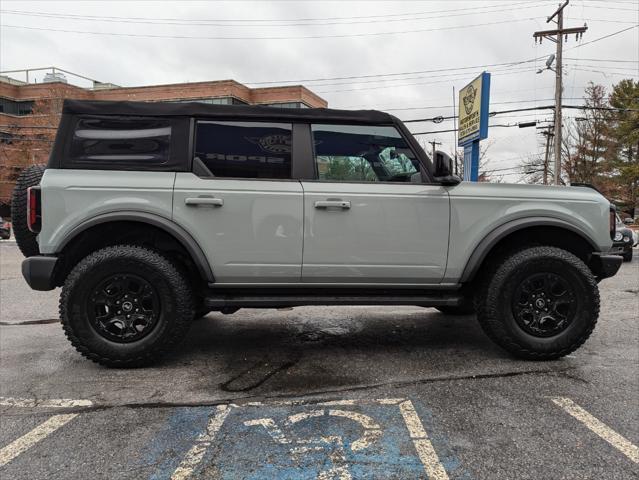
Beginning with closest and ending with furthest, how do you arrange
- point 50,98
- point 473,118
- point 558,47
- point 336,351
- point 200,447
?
point 200,447 → point 336,351 → point 473,118 → point 558,47 → point 50,98

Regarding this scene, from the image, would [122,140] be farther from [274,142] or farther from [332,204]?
[332,204]

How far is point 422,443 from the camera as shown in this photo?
2.45 metres

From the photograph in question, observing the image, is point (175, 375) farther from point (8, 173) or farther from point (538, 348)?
point (8, 173)

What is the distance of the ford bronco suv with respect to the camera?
11.5 feet

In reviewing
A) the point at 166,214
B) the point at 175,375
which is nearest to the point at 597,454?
the point at 175,375

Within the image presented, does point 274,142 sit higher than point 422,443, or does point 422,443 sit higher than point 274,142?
point 274,142

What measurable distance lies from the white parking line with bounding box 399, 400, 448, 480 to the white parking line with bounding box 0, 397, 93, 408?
78.3 inches

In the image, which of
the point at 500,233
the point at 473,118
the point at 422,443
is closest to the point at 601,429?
the point at 422,443

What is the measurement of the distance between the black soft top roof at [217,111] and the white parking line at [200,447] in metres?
2.22

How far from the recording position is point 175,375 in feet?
11.5

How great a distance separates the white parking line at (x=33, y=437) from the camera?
2367 millimetres

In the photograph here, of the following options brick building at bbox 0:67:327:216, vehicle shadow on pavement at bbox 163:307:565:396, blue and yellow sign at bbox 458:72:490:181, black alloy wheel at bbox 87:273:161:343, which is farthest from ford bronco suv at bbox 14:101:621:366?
brick building at bbox 0:67:327:216

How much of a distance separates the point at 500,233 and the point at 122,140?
10.00 feet

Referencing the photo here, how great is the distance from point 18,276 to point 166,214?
7209 millimetres
